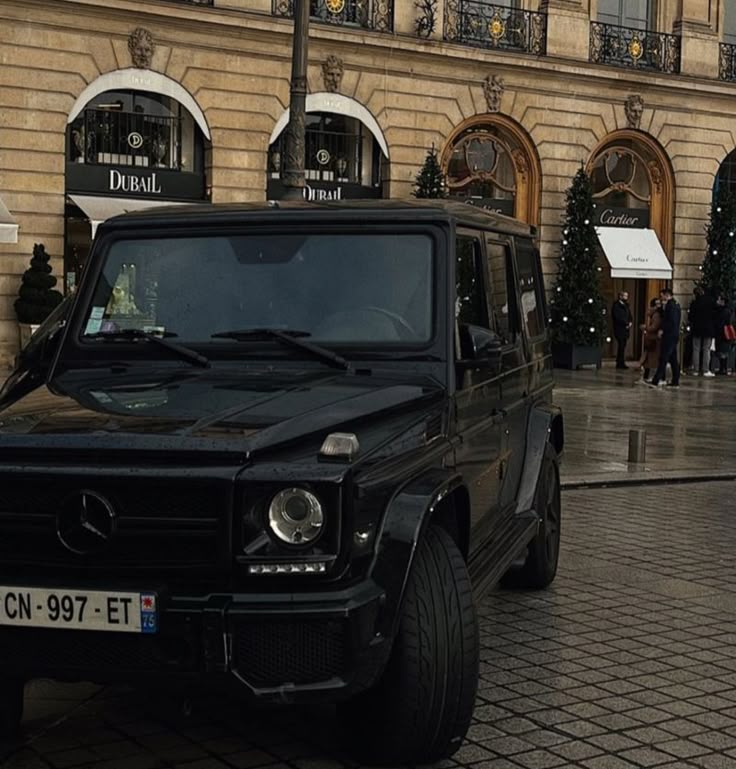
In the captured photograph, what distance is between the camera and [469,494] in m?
4.74

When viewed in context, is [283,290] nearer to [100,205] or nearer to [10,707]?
[10,707]

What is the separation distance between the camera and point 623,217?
31.0 meters

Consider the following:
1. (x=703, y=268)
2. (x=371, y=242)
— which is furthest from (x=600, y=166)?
(x=371, y=242)

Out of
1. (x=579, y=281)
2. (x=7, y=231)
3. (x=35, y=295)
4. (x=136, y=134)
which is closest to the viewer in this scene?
(x=7, y=231)

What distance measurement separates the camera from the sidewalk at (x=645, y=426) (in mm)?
12469

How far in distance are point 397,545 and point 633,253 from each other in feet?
90.4

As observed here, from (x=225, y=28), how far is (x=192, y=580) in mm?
22161

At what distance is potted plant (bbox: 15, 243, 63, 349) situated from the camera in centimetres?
2219

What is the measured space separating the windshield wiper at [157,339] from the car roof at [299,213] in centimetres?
47

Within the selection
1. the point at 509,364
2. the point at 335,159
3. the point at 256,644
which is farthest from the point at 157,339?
the point at 335,159

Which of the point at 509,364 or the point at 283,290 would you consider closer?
the point at 283,290

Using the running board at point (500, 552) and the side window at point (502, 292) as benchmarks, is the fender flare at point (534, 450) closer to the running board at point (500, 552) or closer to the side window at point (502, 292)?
the running board at point (500, 552)

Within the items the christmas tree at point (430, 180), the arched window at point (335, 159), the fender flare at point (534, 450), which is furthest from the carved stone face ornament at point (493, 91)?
the fender flare at point (534, 450)

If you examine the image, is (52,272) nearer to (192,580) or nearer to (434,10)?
(434,10)
